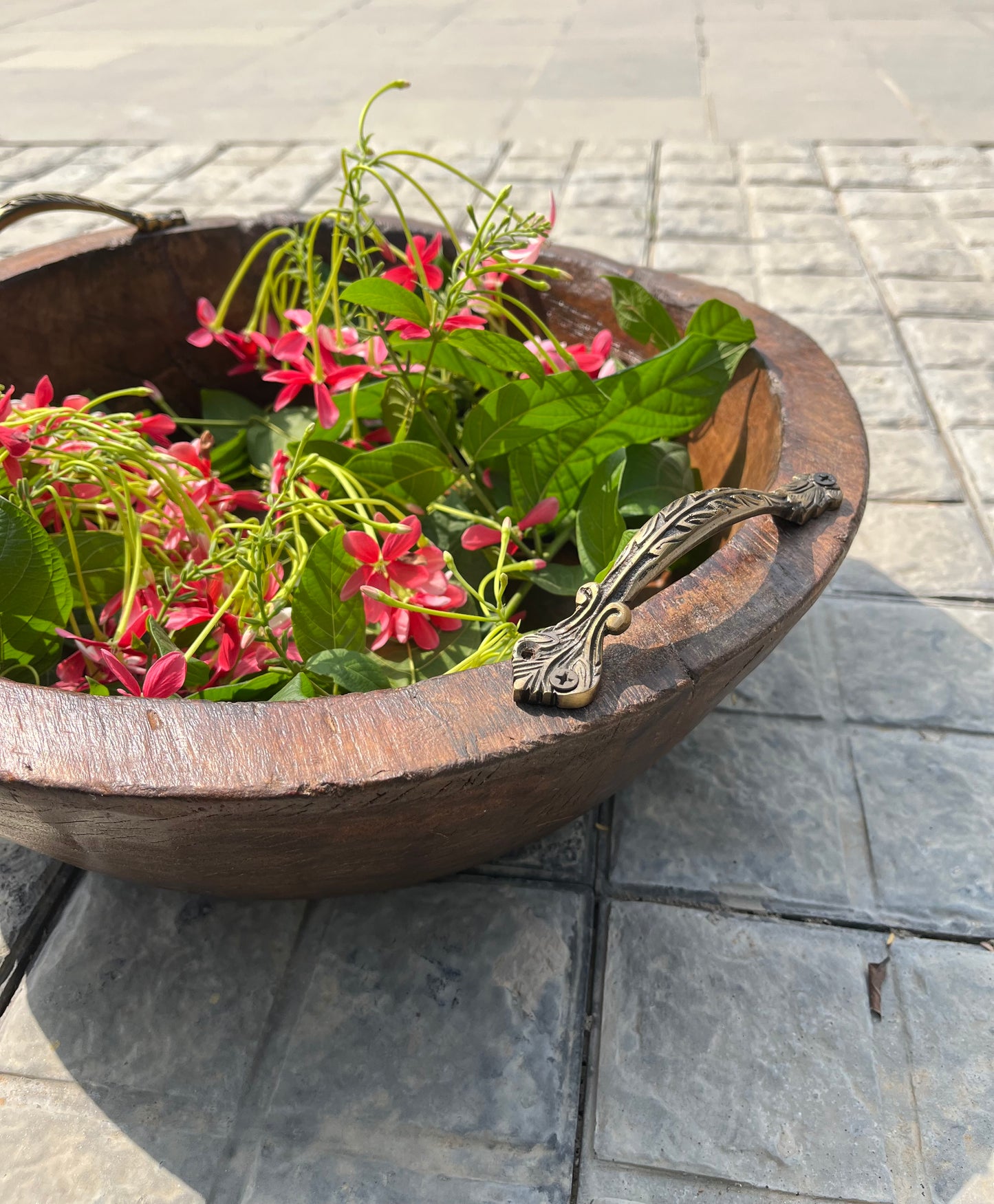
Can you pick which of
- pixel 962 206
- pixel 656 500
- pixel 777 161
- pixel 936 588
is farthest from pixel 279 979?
pixel 777 161

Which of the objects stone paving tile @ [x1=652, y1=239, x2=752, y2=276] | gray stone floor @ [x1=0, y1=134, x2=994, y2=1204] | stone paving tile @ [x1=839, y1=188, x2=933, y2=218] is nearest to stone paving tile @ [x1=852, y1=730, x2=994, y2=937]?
gray stone floor @ [x1=0, y1=134, x2=994, y2=1204]

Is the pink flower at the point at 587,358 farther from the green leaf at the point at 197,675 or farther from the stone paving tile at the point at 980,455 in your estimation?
the stone paving tile at the point at 980,455

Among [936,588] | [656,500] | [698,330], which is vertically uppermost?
[698,330]

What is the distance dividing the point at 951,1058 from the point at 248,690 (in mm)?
651

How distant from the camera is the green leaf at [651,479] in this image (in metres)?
0.88

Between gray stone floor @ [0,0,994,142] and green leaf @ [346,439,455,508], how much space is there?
8.66 feet

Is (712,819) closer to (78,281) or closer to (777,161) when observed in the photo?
(78,281)

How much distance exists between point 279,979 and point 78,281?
782 millimetres

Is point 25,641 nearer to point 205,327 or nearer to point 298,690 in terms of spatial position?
point 298,690

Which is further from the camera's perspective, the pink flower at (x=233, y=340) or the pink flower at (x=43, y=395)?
the pink flower at (x=233, y=340)

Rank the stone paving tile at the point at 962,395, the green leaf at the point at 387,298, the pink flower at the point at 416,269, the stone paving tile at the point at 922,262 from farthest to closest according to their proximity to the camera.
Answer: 1. the stone paving tile at the point at 922,262
2. the stone paving tile at the point at 962,395
3. the pink flower at the point at 416,269
4. the green leaf at the point at 387,298

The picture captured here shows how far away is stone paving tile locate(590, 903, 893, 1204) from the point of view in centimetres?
72

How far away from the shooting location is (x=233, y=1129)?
28.8 inches

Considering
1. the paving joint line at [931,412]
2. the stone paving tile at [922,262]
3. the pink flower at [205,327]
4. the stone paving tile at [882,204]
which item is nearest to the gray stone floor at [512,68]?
the stone paving tile at [882,204]
